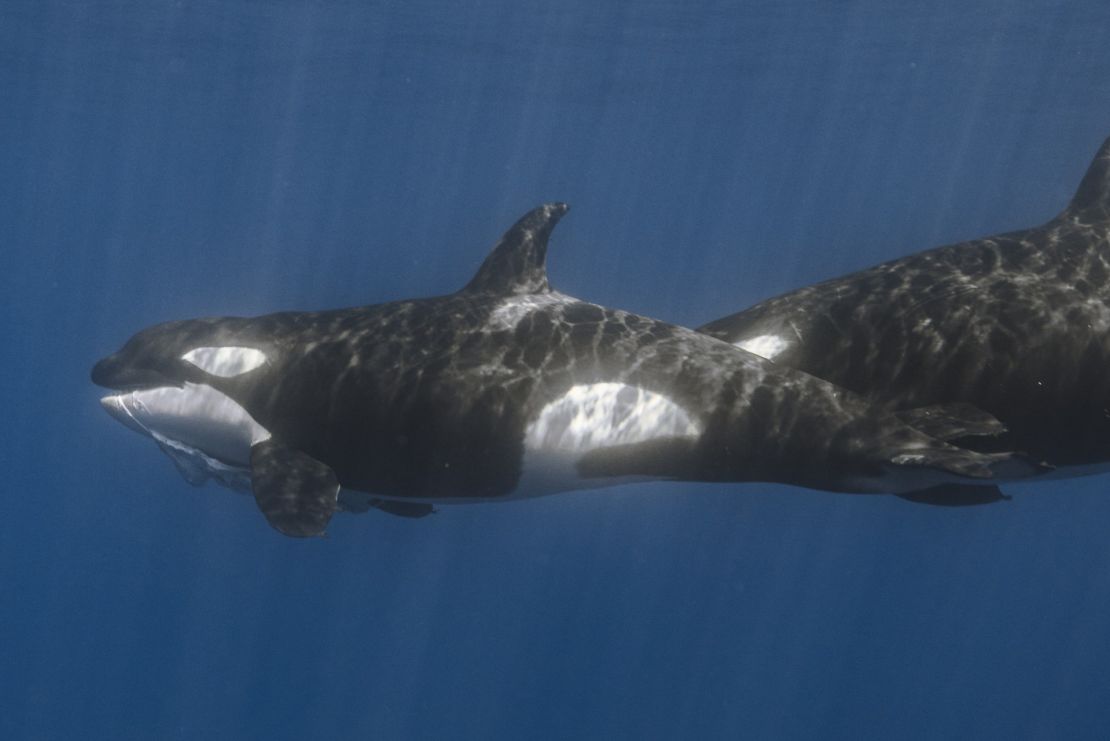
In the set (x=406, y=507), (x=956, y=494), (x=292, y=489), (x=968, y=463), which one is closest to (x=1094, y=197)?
(x=956, y=494)

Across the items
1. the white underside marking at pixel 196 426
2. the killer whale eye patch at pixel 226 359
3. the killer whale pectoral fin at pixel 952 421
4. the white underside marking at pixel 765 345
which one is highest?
the white underside marking at pixel 765 345

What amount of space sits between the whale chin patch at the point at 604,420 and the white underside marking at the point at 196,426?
8.54 feet

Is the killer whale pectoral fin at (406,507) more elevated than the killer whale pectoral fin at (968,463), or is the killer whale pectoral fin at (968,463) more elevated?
the killer whale pectoral fin at (968,463)

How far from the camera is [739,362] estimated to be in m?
7.16

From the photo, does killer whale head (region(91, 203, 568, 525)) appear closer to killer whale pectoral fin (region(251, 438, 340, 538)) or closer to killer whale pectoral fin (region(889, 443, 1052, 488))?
killer whale pectoral fin (region(251, 438, 340, 538))

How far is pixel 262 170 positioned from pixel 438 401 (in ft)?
203

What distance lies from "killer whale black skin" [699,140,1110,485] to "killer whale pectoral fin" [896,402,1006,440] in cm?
11

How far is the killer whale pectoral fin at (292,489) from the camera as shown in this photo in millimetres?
6895

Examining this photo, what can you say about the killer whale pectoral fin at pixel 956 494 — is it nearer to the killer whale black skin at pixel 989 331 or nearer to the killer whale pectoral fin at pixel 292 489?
the killer whale black skin at pixel 989 331

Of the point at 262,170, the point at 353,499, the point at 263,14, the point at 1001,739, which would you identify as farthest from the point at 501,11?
the point at 262,170

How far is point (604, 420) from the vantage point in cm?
716

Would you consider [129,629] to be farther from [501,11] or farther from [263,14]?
[501,11]

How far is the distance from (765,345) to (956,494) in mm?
1814

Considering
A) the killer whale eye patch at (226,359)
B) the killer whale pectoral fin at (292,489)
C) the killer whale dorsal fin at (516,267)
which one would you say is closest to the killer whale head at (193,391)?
the killer whale eye patch at (226,359)
